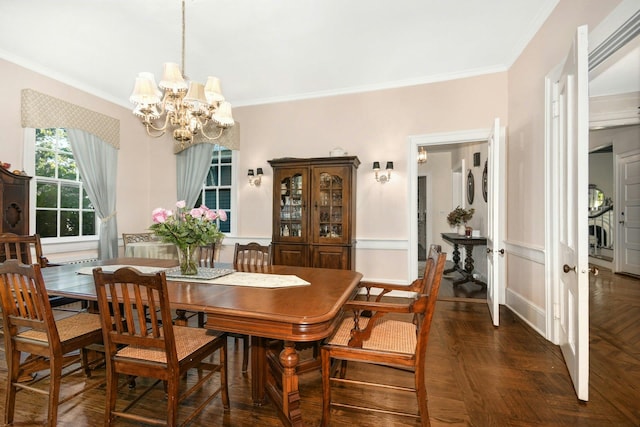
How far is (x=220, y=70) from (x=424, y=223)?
229 inches

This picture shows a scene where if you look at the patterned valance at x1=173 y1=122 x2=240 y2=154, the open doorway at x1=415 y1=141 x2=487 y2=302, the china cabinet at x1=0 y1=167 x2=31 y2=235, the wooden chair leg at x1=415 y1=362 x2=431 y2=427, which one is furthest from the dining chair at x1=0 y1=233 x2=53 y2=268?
the open doorway at x1=415 y1=141 x2=487 y2=302

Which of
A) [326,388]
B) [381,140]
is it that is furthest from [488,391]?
[381,140]

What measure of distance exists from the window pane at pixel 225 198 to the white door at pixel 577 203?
4.32 meters

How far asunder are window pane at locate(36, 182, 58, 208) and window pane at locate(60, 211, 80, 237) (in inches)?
6.9

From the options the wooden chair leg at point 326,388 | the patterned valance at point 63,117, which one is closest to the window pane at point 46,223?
the patterned valance at point 63,117

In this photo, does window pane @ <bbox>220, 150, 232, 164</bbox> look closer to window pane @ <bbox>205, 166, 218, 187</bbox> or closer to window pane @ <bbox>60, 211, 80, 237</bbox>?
window pane @ <bbox>205, 166, 218, 187</bbox>

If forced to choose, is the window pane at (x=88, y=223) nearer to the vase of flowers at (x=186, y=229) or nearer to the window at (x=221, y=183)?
the window at (x=221, y=183)

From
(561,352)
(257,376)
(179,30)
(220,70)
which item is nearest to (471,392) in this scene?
(561,352)

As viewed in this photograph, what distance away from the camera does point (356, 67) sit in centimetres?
377

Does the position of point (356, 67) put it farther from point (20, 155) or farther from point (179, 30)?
point (20, 155)

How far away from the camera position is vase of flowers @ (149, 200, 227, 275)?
80.8 inches

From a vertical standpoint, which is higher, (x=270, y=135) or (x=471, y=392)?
(x=270, y=135)

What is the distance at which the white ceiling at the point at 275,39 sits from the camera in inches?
105

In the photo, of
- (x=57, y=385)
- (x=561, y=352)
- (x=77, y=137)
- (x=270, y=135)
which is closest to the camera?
(x=57, y=385)
